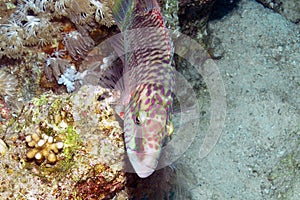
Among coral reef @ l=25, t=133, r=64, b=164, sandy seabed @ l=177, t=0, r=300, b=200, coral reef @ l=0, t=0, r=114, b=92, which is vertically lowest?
sandy seabed @ l=177, t=0, r=300, b=200

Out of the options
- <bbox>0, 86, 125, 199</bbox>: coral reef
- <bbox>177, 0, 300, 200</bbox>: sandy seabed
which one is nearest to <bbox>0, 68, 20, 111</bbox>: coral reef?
<bbox>0, 86, 125, 199</bbox>: coral reef

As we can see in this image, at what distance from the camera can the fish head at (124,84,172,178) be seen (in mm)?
2695

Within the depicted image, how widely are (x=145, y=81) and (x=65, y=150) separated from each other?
1.08 m

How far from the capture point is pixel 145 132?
2861 mm

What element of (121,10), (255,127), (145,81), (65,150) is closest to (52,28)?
(121,10)

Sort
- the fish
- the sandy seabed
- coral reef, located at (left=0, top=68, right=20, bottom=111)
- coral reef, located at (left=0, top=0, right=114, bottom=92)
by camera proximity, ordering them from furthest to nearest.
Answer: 1. the sandy seabed
2. coral reef, located at (left=0, top=0, right=114, bottom=92)
3. coral reef, located at (left=0, top=68, right=20, bottom=111)
4. the fish

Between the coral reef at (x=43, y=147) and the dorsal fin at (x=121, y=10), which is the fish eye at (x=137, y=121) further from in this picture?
the dorsal fin at (x=121, y=10)

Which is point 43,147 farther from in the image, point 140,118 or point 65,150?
point 140,118

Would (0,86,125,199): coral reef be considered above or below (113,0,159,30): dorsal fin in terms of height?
below

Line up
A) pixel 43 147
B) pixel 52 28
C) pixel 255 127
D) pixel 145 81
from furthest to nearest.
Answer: pixel 255 127, pixel 52 28, pixel 145 81, pixel 43 147

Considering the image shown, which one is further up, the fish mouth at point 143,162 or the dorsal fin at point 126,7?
the dorsal fin at point 126,7

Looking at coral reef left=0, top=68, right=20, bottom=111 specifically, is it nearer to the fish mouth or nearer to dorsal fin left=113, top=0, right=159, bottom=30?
dorsal fin left=113, top=0, right=159, bottom=30

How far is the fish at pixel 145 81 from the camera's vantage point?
278 centimetres

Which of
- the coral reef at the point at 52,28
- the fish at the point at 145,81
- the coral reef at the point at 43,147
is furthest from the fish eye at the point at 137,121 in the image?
the coral reef at the point at 52,28
